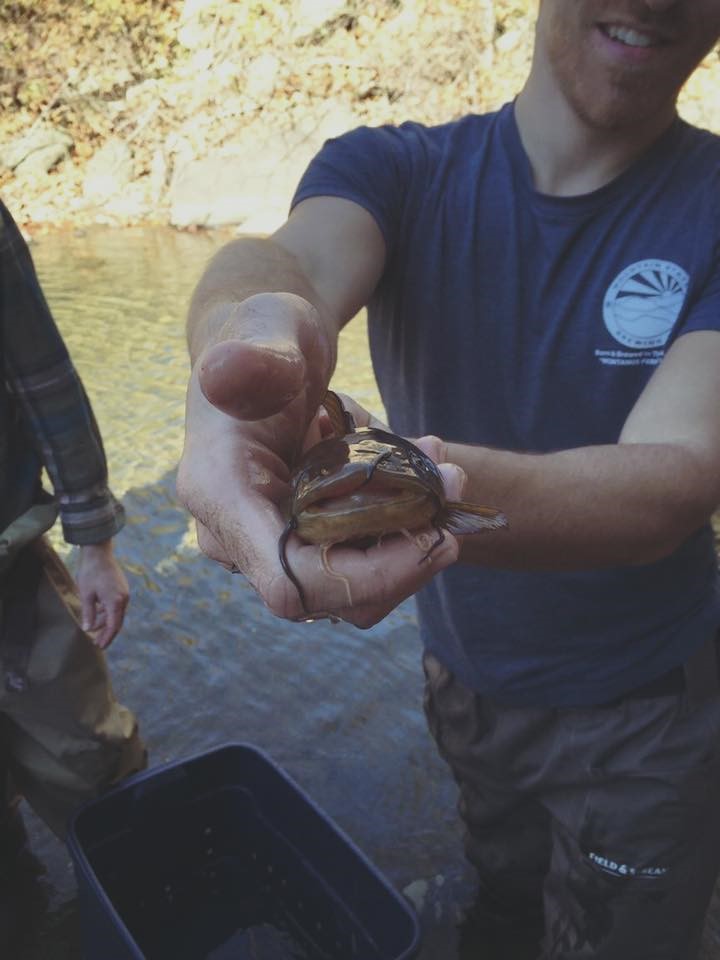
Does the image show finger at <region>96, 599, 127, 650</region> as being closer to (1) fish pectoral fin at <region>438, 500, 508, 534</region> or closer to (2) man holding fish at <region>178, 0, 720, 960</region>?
(2) man holding fish at <region>178, 0, 720, 960</region>

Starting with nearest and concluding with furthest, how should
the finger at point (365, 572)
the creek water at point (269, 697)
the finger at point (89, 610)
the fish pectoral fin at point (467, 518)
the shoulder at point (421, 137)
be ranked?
the finger at point (365, 572), the fish pectoral fin at point (467, 518), the shoulder at point (421, 137), the finger at point (89, 610), the creek water at point (269, 697)

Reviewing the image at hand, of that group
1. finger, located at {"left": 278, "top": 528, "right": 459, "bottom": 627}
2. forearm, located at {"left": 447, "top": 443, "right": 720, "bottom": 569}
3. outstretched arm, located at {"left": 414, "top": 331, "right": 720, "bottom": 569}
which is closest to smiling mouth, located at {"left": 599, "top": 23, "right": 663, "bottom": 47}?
outstretched arm, located at {"left": 414, "top": 331, "right": 720, "bottom": 569}

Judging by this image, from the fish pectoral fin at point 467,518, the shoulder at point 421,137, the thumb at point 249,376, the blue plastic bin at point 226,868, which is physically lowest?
the blue plastic bin at point 226,868

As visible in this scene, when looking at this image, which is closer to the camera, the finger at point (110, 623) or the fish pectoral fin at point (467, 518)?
the fish pectoral fin at point (467, 518)

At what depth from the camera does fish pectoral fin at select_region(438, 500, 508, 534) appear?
3.87ft

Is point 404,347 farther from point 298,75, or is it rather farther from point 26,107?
point 26,107

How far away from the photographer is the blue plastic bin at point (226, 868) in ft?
7.09

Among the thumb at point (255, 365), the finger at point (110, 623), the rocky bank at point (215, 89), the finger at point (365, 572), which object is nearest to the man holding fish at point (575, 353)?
the thumb at point (255, 365)

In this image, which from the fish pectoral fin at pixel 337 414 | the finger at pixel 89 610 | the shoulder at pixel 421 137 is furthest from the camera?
the finger at pixel 89 610

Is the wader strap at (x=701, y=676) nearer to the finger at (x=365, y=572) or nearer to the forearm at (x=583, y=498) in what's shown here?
the forearm at (x=583, y=498)

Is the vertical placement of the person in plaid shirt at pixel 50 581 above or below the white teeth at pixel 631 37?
below

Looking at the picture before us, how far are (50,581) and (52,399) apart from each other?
52cm

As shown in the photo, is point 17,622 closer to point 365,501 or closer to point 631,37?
point 365,501

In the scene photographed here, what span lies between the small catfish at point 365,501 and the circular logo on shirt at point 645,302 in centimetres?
94
